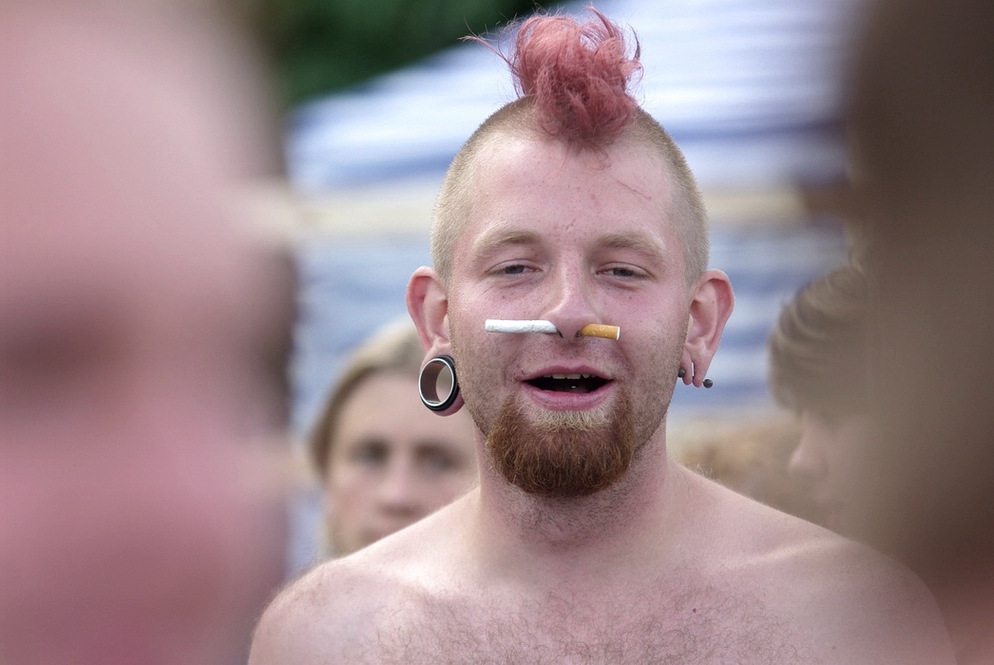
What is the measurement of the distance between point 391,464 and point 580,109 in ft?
7.42

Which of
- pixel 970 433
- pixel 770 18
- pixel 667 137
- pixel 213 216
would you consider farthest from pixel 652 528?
pixel 213 216

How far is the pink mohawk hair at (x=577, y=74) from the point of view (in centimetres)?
289

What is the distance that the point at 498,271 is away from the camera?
116 inches

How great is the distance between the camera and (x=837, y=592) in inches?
112

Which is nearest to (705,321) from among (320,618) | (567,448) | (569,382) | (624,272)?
(624,272)

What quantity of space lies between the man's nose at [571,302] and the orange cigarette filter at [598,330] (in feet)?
0.04

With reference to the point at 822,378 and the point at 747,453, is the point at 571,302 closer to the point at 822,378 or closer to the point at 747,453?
the point at 822,378

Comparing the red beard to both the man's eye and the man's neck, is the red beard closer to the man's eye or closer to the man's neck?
the man's neck

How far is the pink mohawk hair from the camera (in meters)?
2.89

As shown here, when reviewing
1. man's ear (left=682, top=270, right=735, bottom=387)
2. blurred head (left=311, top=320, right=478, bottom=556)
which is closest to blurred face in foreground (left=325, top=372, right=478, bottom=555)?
blurred head (left=311, top=320, right=478, bottom=556)

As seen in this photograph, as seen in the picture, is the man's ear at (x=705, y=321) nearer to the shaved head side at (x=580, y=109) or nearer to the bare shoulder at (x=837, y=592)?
the shaved head side at (x=580, y=109)

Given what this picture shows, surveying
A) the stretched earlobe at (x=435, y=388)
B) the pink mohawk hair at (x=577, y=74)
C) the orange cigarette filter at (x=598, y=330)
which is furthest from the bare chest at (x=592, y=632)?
the pink mohawk hair at (x=577, y=74)

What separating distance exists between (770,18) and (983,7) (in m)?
2.91

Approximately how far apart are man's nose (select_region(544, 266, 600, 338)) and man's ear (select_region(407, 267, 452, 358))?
0.51 metres
